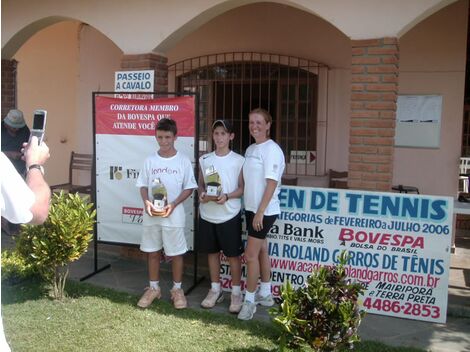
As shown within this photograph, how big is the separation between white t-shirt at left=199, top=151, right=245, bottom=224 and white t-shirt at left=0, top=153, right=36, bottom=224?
2624 mm

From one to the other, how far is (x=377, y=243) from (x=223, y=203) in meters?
1.40

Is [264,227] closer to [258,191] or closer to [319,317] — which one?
[258,191]

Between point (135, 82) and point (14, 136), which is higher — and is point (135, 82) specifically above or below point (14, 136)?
above

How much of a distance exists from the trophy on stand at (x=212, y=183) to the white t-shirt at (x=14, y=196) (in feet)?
8.26

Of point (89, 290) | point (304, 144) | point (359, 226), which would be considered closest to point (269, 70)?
point (304, 144)

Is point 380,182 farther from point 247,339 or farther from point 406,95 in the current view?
point 406,95

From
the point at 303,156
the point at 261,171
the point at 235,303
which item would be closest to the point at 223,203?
the point at 261,171

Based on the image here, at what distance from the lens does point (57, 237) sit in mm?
4230

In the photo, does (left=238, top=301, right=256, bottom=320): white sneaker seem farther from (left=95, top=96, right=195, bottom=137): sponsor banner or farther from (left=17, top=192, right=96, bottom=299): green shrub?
(left=95, top=96, right=195, bottom=137): sponsor banner

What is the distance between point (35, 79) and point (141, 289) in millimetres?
6094

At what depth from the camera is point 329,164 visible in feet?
24.0

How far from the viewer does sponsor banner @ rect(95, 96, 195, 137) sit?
4832 mm

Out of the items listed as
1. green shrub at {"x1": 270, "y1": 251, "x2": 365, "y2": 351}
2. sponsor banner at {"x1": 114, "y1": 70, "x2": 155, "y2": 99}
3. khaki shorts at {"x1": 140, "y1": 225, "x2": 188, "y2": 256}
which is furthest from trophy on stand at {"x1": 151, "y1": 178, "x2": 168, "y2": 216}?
green shrub at {"x1": 270, "y1": 251, "x2": 365, "y2": 351}

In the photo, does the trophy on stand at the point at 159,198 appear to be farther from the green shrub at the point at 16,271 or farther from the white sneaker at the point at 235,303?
the green shrub at the point at 16,271
